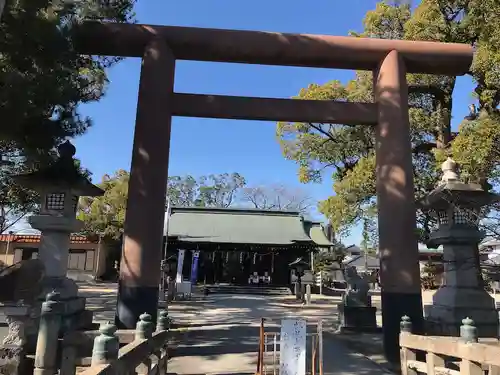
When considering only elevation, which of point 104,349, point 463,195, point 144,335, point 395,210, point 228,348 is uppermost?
point 463,195

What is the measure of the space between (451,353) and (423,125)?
9.58m

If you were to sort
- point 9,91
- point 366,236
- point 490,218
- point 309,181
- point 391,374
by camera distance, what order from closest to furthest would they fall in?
1. point 9,91
2. point 391,374
3. point 490,218
4. point 366,236
5. point 309,181

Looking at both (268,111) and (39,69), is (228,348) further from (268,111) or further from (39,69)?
(39,69)

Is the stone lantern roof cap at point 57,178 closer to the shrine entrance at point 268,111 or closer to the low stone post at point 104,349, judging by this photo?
the shrine entrance at point 268,111

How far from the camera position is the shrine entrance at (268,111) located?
285 inches

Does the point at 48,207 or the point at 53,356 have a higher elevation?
the point at 48,207

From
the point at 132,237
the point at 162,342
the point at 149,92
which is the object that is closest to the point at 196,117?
the point at 149,92

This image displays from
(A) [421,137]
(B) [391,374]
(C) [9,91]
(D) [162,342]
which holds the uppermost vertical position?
(A) [421,137]

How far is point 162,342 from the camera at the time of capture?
18.4 ft

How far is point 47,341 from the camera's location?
5.17 metres

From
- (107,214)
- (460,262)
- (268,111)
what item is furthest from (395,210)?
(107,214)

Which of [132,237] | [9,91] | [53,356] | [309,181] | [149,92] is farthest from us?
[309,181]

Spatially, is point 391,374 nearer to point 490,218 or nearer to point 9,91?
point 490,218

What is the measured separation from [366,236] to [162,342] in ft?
39.6
